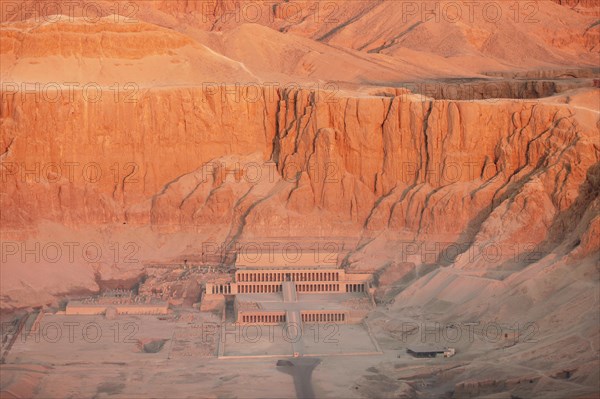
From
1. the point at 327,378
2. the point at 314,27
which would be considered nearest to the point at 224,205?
the point at 327,378

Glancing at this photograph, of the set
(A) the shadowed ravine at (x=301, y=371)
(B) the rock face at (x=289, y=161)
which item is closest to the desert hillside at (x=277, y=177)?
(B) the rock face at (x=289, y=161)

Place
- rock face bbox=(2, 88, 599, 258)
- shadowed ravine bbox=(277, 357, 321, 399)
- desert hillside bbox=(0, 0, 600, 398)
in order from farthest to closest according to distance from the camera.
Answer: rock face bbox=(2, 88, 599, 258) < desert hillside bbox=(0, 0, 600, 398) < shadowed ravine bbox=(277, 357, 321, 399)

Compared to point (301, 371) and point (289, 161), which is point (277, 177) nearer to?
point (289, 161)

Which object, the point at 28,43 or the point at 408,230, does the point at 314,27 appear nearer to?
the point at 28,43

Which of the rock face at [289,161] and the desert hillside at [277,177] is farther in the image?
the rock face at [289,161]

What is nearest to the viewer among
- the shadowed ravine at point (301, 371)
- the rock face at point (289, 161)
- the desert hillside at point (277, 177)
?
the shadowed ravine at point (301, 371)

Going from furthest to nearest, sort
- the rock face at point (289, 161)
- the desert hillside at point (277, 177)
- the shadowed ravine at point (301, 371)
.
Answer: the rock face at point (289, 161) → the desert hillside at point (277, 177) → the shadowed ravine at point (301, 371)

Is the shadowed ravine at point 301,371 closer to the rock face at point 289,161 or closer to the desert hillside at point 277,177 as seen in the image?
the desert hillside at point 277,177

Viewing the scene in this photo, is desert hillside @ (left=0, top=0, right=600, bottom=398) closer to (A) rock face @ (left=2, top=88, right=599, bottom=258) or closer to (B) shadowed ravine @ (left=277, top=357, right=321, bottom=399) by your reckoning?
(A) rock face @ (left=2, top=88, right=599, bottom=258)

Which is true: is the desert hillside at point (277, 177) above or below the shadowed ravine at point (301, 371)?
above

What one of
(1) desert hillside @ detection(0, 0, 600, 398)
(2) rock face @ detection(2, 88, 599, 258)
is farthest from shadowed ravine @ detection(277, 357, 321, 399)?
(2) rock face @ detection(2, 88, 599, 258)

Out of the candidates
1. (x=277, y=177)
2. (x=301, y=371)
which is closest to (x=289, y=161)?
(x=277, y=177)
